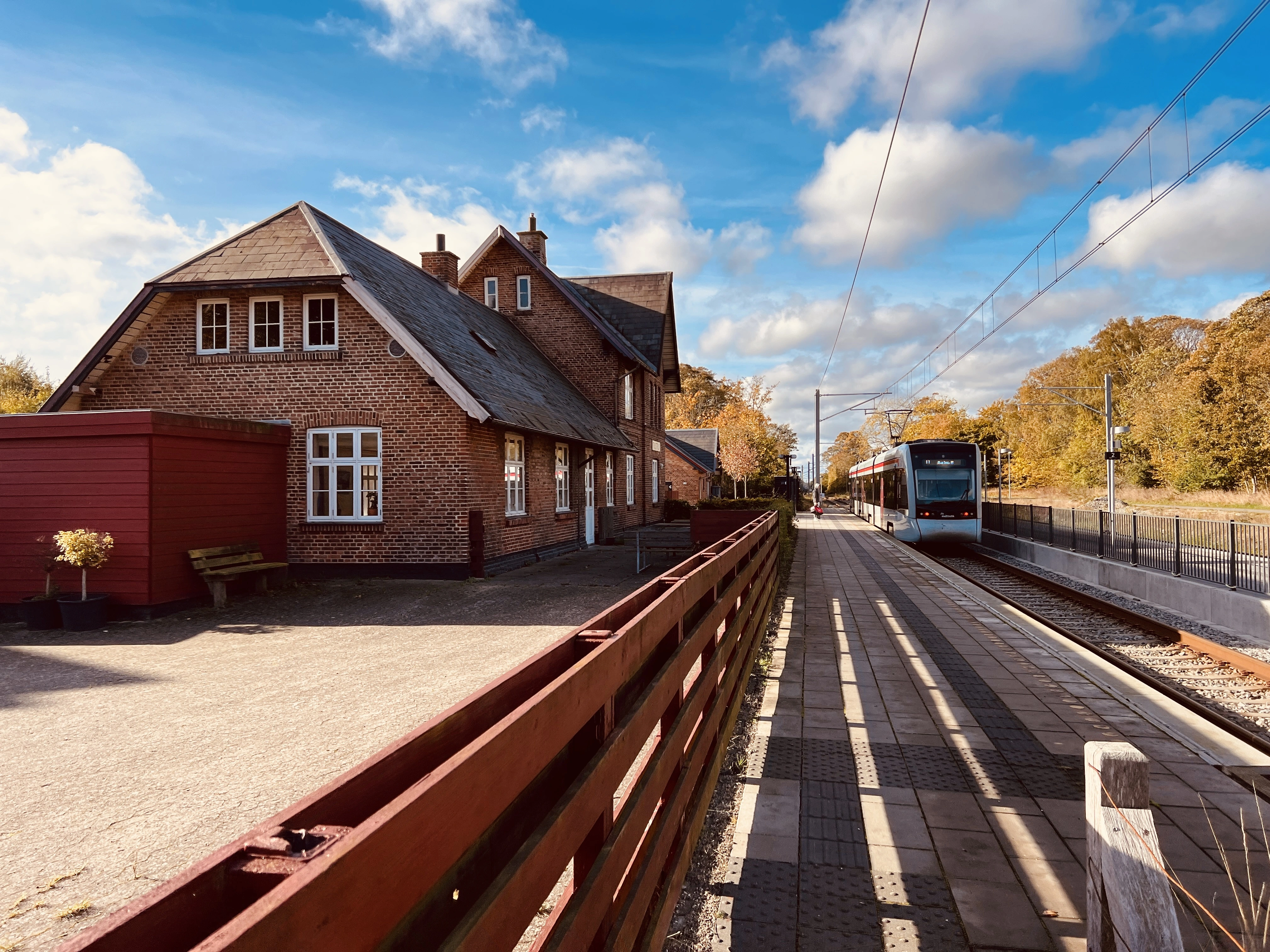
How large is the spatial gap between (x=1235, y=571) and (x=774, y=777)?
1018 centimetres

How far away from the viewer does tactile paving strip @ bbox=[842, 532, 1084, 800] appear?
4234 mm

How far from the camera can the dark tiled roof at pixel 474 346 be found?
13.3m

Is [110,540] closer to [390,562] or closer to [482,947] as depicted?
[390,562]

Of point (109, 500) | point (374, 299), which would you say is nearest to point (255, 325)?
point (374, 299)

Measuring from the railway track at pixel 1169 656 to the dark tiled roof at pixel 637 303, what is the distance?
15602 mm

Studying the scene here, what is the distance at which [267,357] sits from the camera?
1391 cm

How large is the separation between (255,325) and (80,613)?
6.50 metres

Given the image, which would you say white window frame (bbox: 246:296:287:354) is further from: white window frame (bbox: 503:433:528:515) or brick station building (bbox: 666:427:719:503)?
brick station building (bbox: 666:427:719:503)

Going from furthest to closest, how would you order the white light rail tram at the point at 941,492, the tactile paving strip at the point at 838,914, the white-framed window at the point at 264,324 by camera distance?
1. the white light rail tram at the point at 941,492
2. the white-framed window at the point at 264,324
3. the tactile paving strip at the point at 838,914

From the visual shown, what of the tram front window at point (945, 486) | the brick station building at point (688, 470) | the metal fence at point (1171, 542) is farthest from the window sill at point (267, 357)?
the brick station building at point (688, 470)

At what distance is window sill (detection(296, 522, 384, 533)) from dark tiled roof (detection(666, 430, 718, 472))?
25173 mm

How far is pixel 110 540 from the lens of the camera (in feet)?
32.2

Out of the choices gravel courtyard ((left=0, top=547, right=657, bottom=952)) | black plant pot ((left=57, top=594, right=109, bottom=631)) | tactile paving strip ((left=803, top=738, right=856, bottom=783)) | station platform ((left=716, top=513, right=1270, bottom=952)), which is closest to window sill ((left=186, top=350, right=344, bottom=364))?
gravel courtyard ((left=0, top=547, right=657, bottom=952))

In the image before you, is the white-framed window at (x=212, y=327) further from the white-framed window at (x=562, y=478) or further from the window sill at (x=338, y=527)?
the white-framed window at (x=562, y=478)
